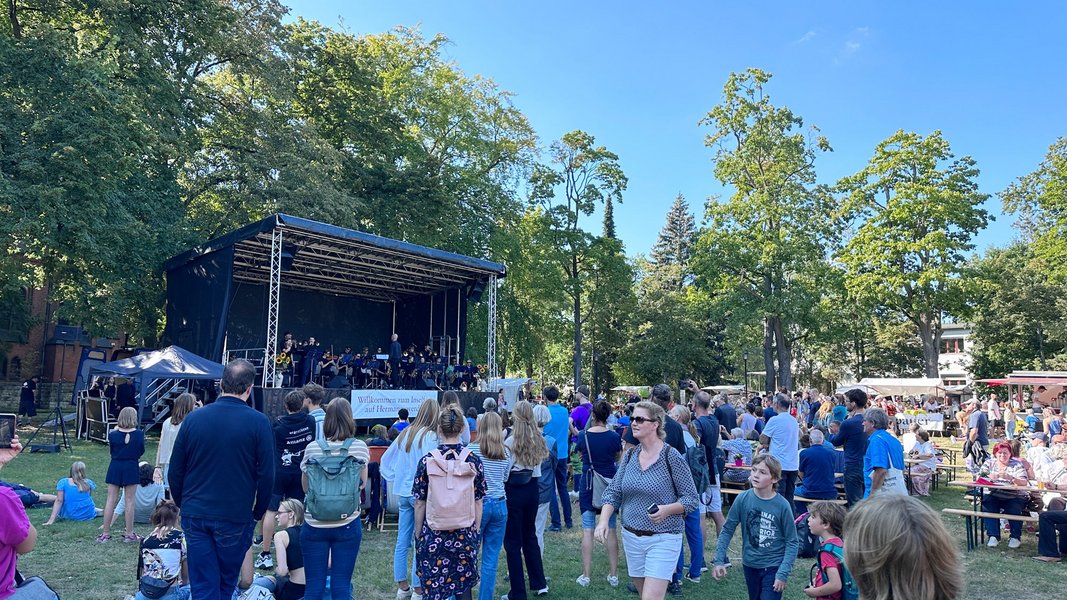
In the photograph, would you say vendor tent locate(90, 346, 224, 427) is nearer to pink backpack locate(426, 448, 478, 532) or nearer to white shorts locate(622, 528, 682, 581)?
pink backpack locate(426, 448, 478, 532)

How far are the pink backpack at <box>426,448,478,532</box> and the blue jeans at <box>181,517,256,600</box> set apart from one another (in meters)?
0.98

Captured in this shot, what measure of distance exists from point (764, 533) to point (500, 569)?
2972 mm

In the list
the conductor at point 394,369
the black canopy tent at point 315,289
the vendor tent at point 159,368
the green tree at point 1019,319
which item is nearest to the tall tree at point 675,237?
the green tree at point 1019,319

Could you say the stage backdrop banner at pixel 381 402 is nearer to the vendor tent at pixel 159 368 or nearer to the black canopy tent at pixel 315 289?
the black canopy tent at pixel 315 289

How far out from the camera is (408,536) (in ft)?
17.1

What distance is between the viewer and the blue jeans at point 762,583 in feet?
12.8

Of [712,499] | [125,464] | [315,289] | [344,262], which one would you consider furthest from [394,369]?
[712,499]

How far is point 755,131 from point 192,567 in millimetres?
32536

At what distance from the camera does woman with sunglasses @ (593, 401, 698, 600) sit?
3629 mm

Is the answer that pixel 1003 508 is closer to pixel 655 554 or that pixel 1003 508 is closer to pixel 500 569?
pixel 500 569

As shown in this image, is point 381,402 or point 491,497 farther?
point 381,402

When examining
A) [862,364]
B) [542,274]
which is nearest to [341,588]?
[542,274]

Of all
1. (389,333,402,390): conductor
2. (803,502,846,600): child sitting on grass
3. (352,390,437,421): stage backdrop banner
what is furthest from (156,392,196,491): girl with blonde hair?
(389,333,402,390): conductor

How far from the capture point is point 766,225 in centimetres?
3216
